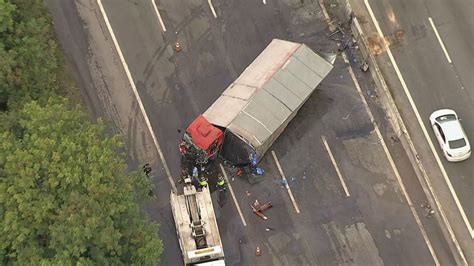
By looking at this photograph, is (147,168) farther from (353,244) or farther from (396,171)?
(396,171)

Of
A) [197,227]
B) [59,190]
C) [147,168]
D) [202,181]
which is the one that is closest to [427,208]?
[202,181]

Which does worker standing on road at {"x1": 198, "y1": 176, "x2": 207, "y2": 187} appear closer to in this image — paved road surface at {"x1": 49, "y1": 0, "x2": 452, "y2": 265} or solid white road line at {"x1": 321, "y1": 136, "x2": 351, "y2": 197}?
paved road surface at {"x1": 49, "y1": 0, "x2": 452, "y2": 265}

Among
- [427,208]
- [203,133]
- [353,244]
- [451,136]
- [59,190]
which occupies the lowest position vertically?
[353,244]

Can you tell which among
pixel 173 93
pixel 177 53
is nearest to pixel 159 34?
pixel 177 53

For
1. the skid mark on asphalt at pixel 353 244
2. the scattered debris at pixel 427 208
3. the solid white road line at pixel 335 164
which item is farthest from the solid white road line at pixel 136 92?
the scattered debris at pixel 427 208

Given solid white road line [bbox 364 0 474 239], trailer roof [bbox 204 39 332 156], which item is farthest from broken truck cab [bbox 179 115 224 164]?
solid white road line [bbox 364 0 474 239]

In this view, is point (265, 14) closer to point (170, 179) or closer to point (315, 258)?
point (170, 179)

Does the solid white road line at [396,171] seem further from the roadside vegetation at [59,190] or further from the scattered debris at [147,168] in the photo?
the roadside vegetation at [59,190]
